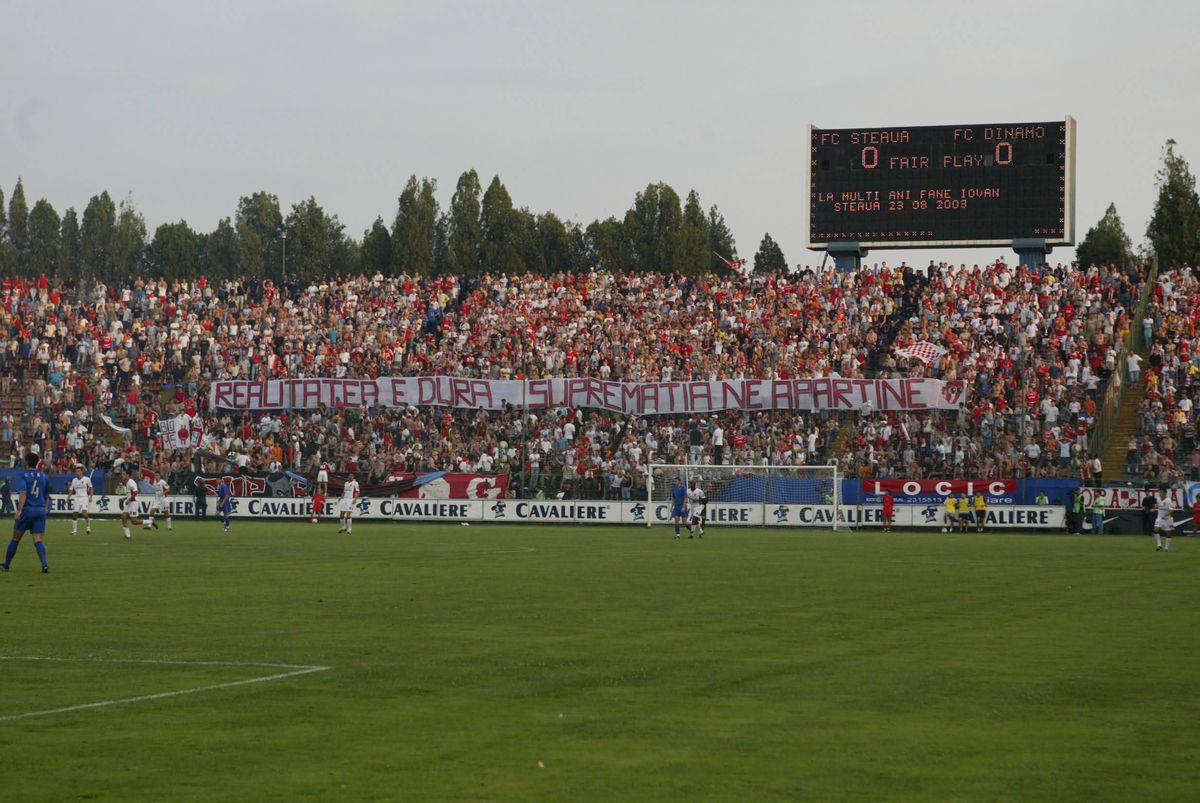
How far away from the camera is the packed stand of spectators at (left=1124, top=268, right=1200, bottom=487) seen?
4934cm

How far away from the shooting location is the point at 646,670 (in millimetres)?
14227

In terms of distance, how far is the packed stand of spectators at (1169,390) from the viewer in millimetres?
49344

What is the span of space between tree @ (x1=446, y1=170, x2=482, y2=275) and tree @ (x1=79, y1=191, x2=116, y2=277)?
41.9 m

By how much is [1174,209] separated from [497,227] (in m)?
50.0

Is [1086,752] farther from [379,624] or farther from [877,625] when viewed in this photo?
[379,624]

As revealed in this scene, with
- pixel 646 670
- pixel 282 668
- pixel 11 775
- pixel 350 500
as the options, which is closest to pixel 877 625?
pixel 646 670

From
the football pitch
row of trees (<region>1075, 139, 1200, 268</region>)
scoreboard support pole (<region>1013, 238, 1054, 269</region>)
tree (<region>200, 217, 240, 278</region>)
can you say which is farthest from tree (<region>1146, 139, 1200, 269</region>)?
tree (<region>200, 217, 240, 278</region>)

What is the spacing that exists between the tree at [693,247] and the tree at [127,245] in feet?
176

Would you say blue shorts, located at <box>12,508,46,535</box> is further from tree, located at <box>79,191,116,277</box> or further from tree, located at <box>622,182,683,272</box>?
tree, located at <box>79,191,116,277</box>

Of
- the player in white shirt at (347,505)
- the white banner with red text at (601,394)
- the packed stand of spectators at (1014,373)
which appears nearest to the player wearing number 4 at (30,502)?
the player in white shirt at (347,505)

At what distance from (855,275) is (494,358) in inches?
585

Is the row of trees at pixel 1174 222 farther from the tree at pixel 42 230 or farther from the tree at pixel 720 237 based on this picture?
the tree at pixel 42 230

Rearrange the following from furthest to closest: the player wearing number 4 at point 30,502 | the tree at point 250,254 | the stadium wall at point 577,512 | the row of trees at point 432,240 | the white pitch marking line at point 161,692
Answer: the tree at point 250,254
the row of trees at point 432,240
the stadium wall at point 577,512
the player wearing number 4 at point 30,502
the white pitch marking line at point 161,692

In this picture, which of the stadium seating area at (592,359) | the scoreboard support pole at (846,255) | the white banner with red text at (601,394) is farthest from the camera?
the scoreboard support pole at (846,255)
